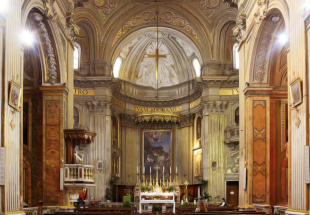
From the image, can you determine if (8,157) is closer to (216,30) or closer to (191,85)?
(216,30)

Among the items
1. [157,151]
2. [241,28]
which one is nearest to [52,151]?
[241,28]

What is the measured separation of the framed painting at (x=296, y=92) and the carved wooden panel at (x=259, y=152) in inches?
192

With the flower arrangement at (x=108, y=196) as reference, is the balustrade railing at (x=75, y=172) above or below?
above

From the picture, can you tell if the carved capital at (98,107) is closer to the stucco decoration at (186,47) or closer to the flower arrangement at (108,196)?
the flower arrangement at (108,196)

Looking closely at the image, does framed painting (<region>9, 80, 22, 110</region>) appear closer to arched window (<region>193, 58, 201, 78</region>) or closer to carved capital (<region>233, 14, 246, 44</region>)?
carved capital (<region>233, 14, 246, 44</region>)

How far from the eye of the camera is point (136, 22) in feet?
83.3

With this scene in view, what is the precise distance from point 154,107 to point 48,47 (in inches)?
587

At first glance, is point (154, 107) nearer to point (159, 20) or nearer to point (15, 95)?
point (159, 20)

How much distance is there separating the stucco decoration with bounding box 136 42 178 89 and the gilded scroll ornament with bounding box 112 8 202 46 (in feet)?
9.62

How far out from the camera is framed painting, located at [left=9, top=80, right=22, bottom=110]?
30.5ft

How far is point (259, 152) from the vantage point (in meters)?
14.4

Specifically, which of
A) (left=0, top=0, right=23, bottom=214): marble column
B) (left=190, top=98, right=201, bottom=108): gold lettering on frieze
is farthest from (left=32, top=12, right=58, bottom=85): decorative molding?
(left=190, top=98, right=201, bottom=108): gold lettering on frieze

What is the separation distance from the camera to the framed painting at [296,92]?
932 cm

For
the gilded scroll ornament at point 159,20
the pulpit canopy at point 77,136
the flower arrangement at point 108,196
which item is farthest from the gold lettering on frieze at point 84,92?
the pulpit canopy at point 77,136
